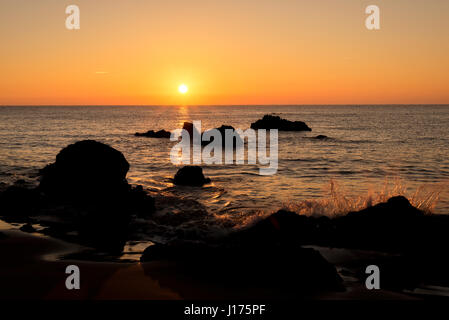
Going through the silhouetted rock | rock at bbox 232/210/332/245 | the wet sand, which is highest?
the silhouetted rock

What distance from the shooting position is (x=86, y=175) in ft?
47.4

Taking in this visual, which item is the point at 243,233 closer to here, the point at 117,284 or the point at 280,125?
the point at 117,284

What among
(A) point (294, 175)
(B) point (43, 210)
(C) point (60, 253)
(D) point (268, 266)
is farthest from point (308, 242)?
(A) point (294, 175)

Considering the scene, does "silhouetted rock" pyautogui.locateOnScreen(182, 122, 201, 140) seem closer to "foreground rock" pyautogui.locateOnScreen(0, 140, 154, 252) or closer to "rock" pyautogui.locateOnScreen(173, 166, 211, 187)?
"rock" pyautogui.locateOnScreen(173, 166, 211, 187)

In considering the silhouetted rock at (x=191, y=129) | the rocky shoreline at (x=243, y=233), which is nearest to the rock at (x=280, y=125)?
the silhouetted rock at (x=191, y=129)

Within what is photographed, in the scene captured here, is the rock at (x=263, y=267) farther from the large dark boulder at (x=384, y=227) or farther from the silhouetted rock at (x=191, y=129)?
the silhouetted rock at (x=191, y=129)

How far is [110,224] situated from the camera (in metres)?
10.8

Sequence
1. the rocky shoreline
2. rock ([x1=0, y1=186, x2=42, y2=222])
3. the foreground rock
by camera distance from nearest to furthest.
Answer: the rocky shoreline → the foreground rock → rock ([x1=0, y1=186, x2=42, y2=222])

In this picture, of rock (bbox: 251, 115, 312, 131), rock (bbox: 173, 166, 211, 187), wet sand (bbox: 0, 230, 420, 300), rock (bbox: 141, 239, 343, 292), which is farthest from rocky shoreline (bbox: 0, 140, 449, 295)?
rock (bbox: 251, 115, 312, 131)

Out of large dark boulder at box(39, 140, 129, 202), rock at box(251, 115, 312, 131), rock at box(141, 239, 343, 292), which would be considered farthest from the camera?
rock at box(251, 115, 312, 131)

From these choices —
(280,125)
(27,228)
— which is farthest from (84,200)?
(280,125)

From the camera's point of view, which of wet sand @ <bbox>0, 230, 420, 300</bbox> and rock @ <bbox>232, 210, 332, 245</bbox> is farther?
rock @ <bbox>232, 210, 332, 245</bbox>

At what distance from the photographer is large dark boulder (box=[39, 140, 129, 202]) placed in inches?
560
